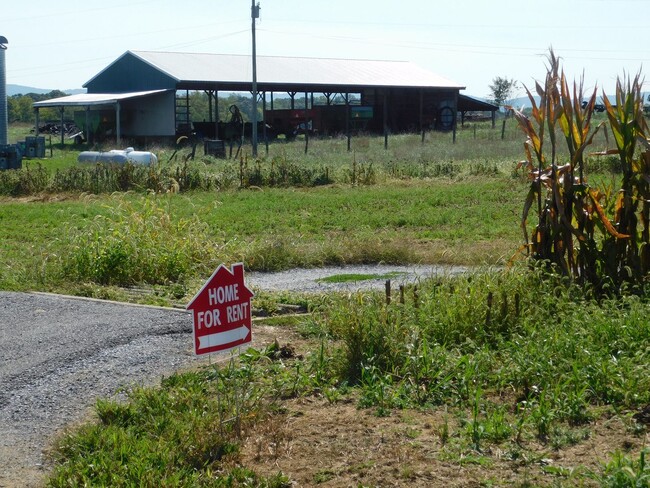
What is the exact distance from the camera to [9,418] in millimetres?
5793

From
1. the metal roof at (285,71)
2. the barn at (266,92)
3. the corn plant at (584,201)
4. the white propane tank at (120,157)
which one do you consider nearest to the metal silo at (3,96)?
the white propane tank at (120,157)

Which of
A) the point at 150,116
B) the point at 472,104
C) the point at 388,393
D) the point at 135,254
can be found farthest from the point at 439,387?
the point at 472,104

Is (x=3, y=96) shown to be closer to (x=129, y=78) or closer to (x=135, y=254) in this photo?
(x=129, y=78)

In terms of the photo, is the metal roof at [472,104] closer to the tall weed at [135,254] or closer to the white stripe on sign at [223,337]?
the tall weed at [135,254]

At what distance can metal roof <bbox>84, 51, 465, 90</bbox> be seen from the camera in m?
44.8

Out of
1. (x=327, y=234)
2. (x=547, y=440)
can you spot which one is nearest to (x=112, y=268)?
(x=327, y=234)

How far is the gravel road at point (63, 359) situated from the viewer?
Result: 5527 millimetres

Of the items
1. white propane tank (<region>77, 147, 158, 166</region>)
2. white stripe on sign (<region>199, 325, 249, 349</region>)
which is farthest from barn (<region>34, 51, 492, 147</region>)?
white stripe on sign (<region>199, 325, 249, 349</region>)

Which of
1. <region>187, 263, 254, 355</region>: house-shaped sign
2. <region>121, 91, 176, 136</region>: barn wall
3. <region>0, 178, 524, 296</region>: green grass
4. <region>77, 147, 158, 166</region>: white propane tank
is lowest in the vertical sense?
<region>0, 178, 524, 296</region>: green grass

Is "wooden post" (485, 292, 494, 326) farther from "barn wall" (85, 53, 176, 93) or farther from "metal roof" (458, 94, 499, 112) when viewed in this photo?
"metal roof" (458, 94, 499, 112)

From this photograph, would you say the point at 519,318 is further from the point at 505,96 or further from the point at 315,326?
the point at 505,96

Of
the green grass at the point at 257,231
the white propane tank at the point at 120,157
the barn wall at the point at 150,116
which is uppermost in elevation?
the barn wall at the point at 150,116

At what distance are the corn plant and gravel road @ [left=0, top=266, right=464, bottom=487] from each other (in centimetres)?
285

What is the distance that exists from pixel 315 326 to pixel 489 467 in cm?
329
